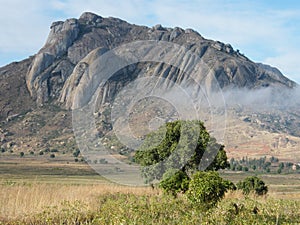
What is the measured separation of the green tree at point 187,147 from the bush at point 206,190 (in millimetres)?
10280

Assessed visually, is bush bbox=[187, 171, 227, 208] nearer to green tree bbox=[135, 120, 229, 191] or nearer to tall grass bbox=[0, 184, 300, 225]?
tall grass bbox=[0, 184, 300, 225]

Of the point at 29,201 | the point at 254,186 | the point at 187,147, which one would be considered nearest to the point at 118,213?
the point at 29,201

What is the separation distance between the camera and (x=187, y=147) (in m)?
23.7

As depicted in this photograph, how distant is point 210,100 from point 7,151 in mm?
80501

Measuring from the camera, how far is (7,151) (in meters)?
129

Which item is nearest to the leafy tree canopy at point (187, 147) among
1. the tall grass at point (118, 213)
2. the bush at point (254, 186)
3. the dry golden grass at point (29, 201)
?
the dry golden grass at point (29, 201)

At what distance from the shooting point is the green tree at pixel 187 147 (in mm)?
23766

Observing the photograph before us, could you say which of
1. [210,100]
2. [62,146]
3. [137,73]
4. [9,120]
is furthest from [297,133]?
[9,120]

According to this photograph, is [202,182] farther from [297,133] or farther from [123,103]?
[297,133]

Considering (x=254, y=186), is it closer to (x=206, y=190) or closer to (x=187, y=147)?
(x=187, y=147)

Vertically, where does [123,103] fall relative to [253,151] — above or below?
above

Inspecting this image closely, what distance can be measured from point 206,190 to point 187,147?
1125 cm

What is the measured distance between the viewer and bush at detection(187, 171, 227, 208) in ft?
40.9

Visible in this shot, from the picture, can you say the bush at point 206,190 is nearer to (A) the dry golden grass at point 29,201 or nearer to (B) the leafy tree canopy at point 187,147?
(A) the dry golden grass at point 29,201
